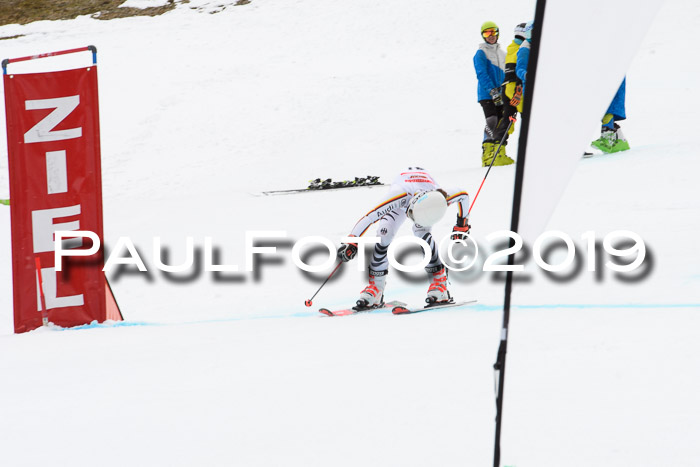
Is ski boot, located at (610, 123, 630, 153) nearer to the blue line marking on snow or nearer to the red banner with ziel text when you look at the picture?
the blue line marking on snow

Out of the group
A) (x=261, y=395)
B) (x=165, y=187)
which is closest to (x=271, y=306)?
(x=261, y=395)

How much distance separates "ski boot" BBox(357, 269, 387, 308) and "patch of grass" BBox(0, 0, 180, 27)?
2001cm

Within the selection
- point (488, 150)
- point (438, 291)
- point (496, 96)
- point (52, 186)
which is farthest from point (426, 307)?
point (496, 96)

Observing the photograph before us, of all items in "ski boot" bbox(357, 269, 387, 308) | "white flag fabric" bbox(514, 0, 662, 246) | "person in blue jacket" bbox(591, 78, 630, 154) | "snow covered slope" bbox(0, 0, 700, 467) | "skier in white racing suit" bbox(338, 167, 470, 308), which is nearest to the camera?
"white flag fabric" bbox(514, 0, 662, 246)

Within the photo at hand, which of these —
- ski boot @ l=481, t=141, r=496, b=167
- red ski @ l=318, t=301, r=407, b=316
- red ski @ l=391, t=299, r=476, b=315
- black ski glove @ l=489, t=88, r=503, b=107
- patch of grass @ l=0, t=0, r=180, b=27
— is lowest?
red ski @ l=318, t=301, r=407, b=316

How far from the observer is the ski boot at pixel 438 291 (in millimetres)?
6215

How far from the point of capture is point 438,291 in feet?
20.4

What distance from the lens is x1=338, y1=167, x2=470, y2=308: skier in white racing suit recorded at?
573 cm

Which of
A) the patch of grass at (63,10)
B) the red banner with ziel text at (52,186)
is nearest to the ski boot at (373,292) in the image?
the red banner with ziel text at (52,186)

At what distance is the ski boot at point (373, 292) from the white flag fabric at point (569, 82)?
13.3 ft

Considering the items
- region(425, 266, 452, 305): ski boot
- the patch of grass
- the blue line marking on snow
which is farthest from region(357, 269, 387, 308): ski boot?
the patch of grass

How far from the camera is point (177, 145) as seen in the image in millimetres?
15898

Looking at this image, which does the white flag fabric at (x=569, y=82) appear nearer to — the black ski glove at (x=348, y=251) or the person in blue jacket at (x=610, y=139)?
the black ski glove at (x=348, y=251)

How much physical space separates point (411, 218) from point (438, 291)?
2.31 feet
